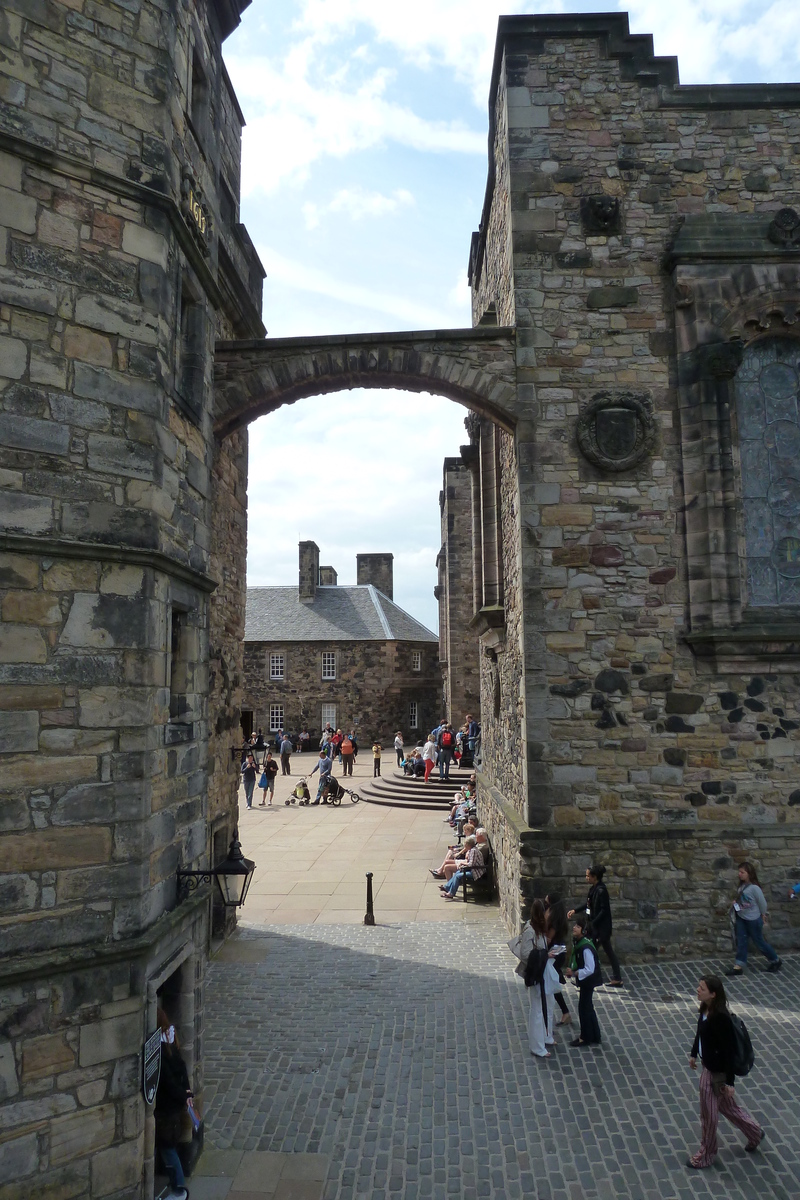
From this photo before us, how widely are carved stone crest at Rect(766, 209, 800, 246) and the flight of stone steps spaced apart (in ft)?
49.0

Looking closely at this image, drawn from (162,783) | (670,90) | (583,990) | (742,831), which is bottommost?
(583,990)

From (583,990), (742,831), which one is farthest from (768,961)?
(583,990)

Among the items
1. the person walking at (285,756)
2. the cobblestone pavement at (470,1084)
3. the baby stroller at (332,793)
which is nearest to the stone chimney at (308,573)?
the person walking at (285,756)

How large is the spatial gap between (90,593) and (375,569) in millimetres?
36652

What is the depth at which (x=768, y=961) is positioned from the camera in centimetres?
848

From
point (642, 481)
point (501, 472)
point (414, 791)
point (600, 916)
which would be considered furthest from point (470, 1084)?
point (414, 791)

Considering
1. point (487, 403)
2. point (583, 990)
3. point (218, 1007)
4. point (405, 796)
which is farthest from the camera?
point (405, 796)

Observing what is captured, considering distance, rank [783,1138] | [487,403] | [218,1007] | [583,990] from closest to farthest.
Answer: [783,1138] < [583,990] < [218,1007] < [487,403]

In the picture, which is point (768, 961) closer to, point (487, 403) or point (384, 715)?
point (487, 403)

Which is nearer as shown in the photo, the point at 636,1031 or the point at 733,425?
the point at 636,1031

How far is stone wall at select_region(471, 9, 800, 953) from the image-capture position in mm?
8898

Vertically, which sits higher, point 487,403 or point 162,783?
point 487,403

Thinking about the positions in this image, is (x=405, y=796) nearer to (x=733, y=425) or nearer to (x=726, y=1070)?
(x=733, y=425)

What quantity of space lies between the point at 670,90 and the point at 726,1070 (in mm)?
10816
